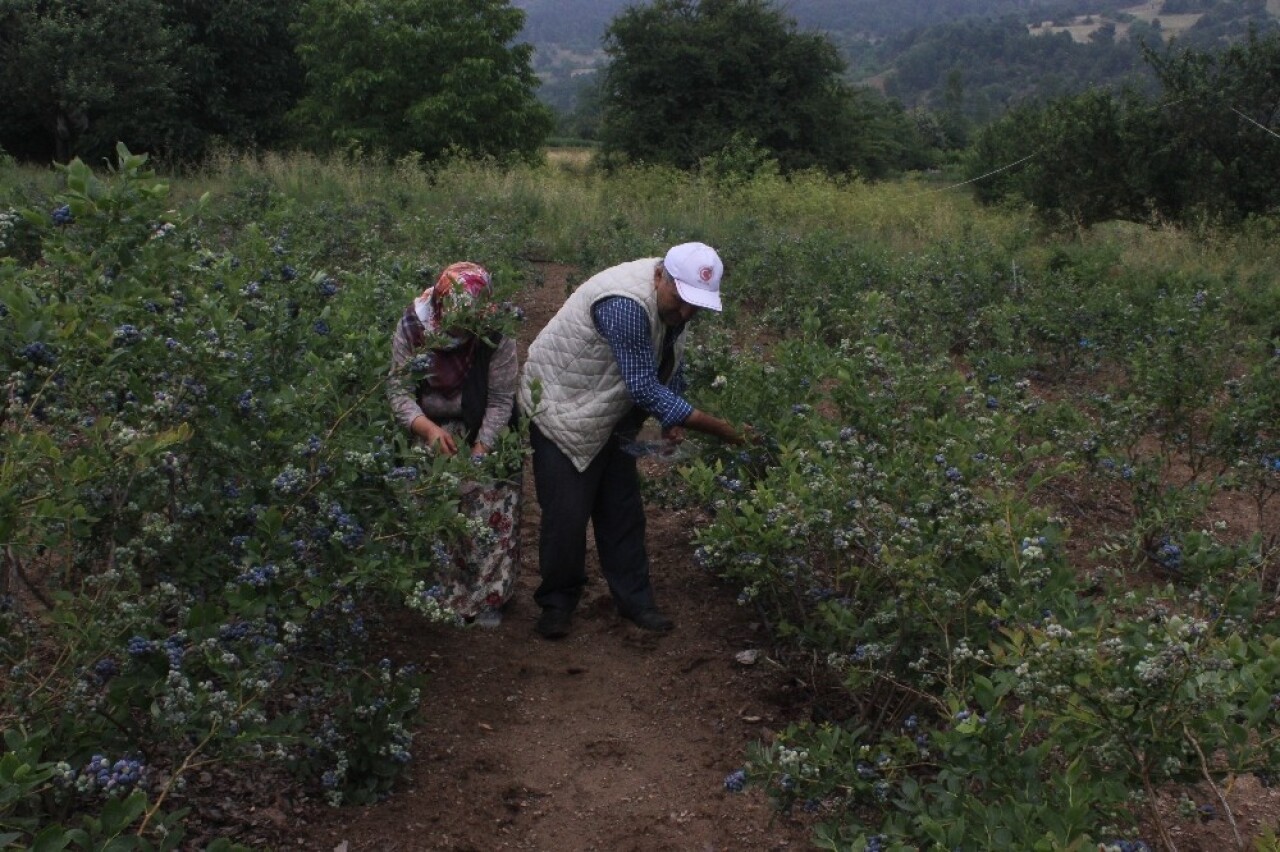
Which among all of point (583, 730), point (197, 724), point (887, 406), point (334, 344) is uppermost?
point (334, 344)

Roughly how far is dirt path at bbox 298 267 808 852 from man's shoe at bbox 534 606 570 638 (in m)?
0.03

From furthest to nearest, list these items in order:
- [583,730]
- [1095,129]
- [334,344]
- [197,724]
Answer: [1095,129] < [583,730] < [334,344] < [197,724]

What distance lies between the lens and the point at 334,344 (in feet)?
11.5

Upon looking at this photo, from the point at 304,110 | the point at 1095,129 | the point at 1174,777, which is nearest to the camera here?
the point at 1174,777

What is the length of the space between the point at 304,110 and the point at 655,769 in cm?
2611

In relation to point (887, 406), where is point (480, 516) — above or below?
below

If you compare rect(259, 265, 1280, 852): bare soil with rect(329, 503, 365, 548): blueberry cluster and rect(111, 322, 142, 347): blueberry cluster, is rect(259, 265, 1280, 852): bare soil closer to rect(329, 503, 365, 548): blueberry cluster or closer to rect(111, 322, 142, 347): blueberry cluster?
rect(329, 503, 365, 548): blueberry cluster

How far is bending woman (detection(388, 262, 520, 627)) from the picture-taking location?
383cm

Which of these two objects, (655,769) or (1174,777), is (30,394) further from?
(1174,777)

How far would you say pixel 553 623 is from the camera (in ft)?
14.3

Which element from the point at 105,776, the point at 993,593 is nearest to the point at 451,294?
the point at 993,593

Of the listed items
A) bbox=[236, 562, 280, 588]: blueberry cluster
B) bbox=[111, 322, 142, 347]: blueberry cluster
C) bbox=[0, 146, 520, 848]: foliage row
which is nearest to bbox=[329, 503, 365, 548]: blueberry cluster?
bbox=[0, 146, 520, 848]: foliage row

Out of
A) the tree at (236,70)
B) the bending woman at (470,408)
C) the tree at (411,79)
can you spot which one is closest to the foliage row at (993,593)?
the bending woman at (470,408)

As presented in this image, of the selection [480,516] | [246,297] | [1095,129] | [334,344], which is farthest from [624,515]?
[1095,129]
